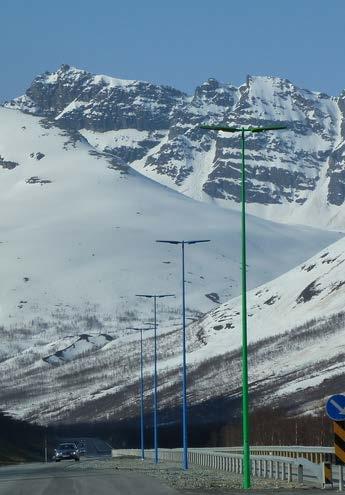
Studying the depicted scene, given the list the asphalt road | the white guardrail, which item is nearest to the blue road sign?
the white guardrail

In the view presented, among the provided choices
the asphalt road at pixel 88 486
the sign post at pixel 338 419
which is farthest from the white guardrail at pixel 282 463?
the asphalt road at pixel 88 486

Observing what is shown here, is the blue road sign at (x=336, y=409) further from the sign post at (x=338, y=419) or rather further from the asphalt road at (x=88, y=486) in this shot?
the asphalt road at (x=88, y=486)

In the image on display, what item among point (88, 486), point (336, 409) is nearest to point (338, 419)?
point (336, 409)

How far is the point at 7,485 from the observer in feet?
204

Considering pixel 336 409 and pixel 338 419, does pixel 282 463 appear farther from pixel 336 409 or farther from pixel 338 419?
pixel 336 409

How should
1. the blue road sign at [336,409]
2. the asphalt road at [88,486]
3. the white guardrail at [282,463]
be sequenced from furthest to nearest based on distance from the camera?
1. the white guardrail at [282,463]
2. the asphalt road at [88,486]
3. the blue road sign at [336,409]

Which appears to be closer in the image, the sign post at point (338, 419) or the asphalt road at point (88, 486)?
the sign post at point (338, 419)

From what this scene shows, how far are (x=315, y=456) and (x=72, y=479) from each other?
1852 cm

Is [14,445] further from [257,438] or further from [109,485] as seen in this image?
[109,485]

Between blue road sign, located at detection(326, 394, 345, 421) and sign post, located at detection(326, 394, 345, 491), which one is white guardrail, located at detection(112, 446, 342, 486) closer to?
sign post, located at detection(326, 394, 345, 491)

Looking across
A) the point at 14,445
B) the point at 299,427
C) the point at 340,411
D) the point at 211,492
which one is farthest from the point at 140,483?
the point at 14,445

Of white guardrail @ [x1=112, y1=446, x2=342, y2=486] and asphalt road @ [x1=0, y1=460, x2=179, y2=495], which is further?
white guardrail @ [x1=112, y1=446, x2=342, y2=486]

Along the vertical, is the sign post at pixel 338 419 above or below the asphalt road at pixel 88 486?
above

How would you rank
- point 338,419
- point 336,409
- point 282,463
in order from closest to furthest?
1. point 336,409
2. point 338,419
3. point 282,463
